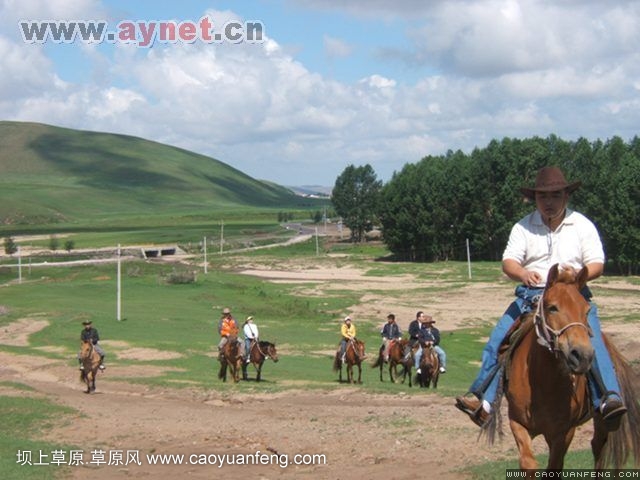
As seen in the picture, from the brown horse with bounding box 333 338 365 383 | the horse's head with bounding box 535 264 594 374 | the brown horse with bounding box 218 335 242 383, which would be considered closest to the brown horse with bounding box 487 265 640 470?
the horse's head with bounding box 535 264 594 374

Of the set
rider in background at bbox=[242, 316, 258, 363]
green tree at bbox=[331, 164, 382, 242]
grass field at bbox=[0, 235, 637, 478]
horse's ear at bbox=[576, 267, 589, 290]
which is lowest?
grass field at bbox=[0, 235, 637, 478]

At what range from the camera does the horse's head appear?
734cm

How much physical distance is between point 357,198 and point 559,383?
483ft

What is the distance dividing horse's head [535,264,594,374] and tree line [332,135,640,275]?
263 ft

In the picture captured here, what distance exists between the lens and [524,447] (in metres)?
8.48

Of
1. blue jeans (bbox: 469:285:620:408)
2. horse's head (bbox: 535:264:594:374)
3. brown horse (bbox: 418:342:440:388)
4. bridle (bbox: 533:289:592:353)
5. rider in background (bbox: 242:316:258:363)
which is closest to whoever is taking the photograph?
horse's head (bbox: 535:264:594:374)

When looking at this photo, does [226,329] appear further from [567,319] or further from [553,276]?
[567,319]

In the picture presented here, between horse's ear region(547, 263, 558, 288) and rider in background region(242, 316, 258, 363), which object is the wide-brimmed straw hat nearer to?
horse's ear region(547, 263, 558, 288)

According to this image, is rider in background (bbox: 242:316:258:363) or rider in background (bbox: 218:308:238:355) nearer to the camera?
rider in background (bbox: 218:308:238:355)

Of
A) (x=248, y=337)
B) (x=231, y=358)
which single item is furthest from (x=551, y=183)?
(x=248, y=337)

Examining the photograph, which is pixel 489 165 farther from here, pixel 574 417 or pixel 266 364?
pixel 574 417

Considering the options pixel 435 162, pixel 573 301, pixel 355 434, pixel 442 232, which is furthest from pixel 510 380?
pixel 435 162

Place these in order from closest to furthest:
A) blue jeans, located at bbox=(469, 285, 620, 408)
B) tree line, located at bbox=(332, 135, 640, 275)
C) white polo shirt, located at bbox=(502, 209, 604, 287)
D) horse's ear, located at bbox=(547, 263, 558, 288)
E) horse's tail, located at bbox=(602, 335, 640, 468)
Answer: horse's ear, located at bbox=(547, 263, 558, 288)
blue jeans, located at bbox=(469, 285, 620, 408)
white polo shirt, located at bbox=(502, 209, 604, 287)
horse's tail, located at bbox=(602, 335, 640, 468)
tree line, located at bbox=(332, 135, 640, 275)

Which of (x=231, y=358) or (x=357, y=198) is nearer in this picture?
(x=231, y=358)
